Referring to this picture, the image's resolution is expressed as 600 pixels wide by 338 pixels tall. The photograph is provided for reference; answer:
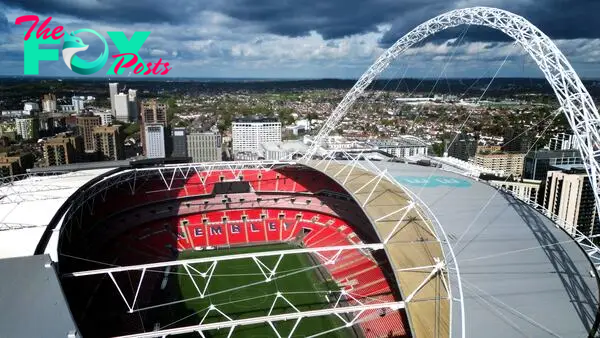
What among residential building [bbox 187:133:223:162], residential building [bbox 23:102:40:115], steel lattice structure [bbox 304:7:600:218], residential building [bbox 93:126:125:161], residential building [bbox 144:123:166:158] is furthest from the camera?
residential building [bbox 23:102:40:115]

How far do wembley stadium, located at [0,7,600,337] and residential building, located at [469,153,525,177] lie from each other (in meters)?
32.5

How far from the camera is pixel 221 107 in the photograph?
138125 millimetres

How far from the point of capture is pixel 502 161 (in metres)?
58.6

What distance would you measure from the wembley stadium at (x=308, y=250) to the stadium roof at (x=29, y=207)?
10 cm

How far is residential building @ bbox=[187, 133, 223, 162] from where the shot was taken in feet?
234

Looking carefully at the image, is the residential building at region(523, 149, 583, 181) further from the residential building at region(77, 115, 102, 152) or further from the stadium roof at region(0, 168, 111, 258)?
the residential building at region(77, 115, 102, 152)

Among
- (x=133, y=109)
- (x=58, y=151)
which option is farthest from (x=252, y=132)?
(x=133, y=109)

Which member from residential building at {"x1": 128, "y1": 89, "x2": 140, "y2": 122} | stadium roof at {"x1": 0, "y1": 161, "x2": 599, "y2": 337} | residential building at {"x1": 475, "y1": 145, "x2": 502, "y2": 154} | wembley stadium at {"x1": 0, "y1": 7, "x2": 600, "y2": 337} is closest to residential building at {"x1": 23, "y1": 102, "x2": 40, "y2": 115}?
residential building at {"x1": 128, "y1": 89, "x2": 140, "y2": 122}

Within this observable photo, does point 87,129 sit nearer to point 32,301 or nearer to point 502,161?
point 502,161

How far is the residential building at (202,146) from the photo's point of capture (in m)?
71.3

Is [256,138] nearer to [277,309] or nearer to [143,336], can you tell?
[277,309]

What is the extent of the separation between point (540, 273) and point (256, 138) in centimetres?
7146

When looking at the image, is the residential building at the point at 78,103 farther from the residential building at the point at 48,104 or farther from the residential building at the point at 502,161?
the residential building at the point at 502,161

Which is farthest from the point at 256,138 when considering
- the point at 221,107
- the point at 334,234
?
the point at 221,107
